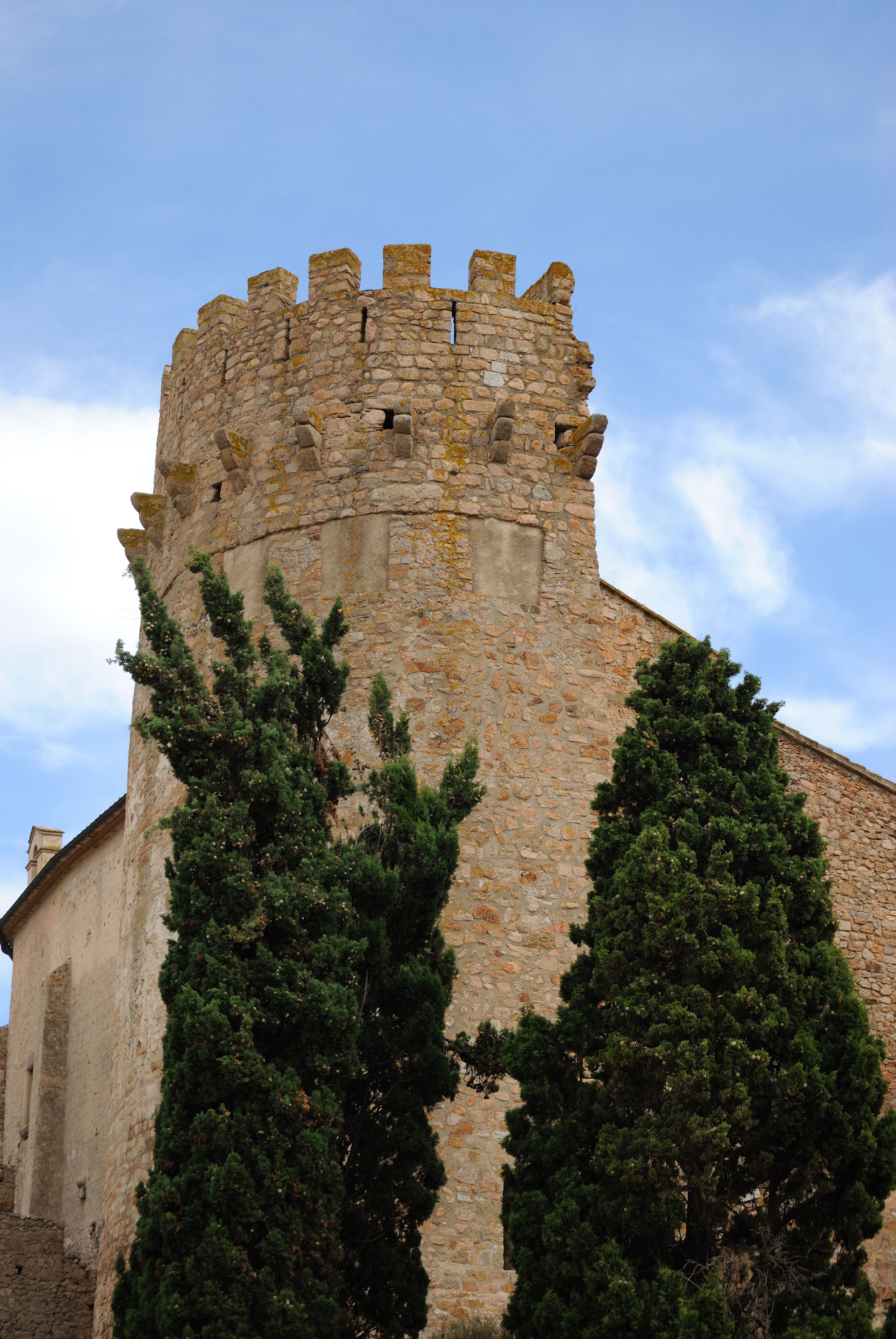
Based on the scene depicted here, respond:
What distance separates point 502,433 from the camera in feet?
45.9

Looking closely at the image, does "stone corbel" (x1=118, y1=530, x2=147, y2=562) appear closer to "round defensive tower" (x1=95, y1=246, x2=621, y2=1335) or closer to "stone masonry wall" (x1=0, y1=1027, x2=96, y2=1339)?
"round defensive tower" (x1=95, y1=246, x2=621, y2=1335)

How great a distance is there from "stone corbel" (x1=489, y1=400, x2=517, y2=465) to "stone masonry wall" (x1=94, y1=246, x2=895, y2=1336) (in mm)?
20

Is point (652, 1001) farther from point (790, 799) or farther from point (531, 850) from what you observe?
point (531, 850)

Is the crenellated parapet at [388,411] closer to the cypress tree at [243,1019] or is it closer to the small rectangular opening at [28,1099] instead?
the cypress tree at [243,1019]

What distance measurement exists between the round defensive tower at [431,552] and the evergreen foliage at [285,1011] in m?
1.71

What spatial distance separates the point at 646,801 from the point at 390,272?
6.85m

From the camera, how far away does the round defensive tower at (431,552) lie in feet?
42.0

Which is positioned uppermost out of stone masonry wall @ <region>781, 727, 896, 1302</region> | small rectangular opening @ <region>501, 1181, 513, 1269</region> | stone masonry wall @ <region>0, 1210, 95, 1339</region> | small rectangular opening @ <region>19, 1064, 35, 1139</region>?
stone masonry wall @ <region>781, 727, 896, 1302</region>

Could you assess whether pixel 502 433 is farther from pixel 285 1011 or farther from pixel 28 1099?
pixel 28 1099

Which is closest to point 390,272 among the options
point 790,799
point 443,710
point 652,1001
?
point 443,710

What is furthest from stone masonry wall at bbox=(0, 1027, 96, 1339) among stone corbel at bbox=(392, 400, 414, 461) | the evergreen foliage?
stone corbel at bbox=(392, 400, 414, 461)

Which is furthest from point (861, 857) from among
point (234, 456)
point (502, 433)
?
point (234, 456)

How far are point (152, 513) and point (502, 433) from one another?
4111mm

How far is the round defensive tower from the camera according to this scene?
12789mm
